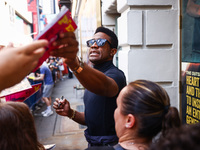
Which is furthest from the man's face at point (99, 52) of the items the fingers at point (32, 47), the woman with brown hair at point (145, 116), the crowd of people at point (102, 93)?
the fingers at point (32, 47)

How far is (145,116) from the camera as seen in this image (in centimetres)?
135

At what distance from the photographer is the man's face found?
238 centimetres

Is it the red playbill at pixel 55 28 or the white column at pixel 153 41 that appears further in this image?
the white column at pixel 153 41

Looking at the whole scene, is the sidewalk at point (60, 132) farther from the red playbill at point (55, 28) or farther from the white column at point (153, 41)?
the red playbill at point (55, 28)

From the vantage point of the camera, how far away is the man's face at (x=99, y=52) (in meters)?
2.38

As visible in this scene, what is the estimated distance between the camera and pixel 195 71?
2818mm

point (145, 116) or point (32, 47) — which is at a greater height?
point (32, 47)

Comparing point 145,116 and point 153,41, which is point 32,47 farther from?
point 153,41

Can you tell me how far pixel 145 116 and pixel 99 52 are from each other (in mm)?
1195

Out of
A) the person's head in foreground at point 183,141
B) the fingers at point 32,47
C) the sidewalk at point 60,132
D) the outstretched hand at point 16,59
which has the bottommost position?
the sidewalk at point 60,132

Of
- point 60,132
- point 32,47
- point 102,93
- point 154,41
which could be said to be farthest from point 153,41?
point 60,132

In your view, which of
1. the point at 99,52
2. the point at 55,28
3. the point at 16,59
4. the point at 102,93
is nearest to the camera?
the point at 16,59

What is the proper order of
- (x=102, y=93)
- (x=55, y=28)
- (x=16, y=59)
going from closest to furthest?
(x=16, y=59) < (x=55, y=28) < (x=102, y=93)

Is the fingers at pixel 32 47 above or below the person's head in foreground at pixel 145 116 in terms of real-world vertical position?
above
